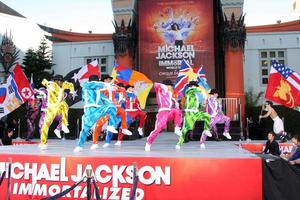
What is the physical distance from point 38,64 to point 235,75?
12909 mm

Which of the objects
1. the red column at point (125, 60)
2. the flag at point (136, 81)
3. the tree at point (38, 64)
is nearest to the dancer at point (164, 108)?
→ the flag at point (136, 81)

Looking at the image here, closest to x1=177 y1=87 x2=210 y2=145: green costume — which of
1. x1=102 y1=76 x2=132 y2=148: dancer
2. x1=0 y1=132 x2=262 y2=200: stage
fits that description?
x1=102 y1=76 x2=132 y2=148: dancer

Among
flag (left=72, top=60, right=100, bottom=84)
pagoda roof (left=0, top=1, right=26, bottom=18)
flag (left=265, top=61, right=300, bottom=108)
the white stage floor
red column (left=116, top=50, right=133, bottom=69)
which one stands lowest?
the white stage floor

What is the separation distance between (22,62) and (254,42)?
50.8 ft

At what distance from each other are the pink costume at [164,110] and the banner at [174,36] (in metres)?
11.1

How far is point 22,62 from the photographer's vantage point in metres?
25.0

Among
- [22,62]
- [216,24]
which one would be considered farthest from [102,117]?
[22,62]

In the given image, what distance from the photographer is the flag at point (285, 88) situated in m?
12.9

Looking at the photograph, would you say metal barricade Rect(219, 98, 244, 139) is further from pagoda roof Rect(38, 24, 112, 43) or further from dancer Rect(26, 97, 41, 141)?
pagoda roof Rect(38, 24, 112, 43)

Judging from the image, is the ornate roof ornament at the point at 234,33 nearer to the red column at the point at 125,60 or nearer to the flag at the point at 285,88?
the red column at the point at 125,60

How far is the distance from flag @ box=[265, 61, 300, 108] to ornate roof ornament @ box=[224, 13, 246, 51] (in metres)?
6.05

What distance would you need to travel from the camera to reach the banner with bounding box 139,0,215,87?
63.9 ft

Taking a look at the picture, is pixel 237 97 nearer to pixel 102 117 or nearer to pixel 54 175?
pixel 102 117

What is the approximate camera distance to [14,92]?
1478 centimetres
